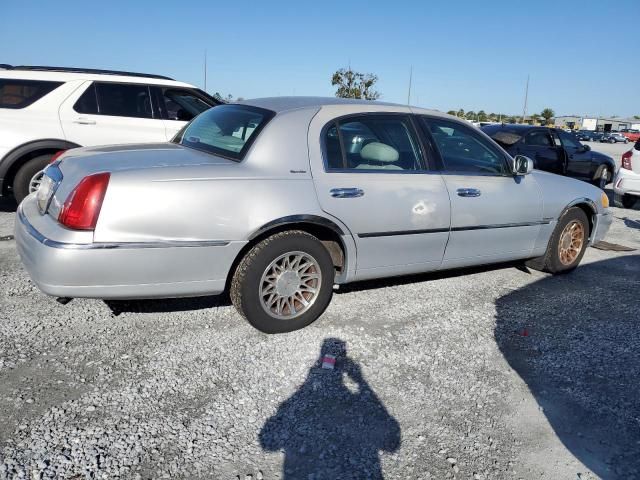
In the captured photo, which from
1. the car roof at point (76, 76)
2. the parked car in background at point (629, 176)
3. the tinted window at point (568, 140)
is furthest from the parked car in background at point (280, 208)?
the tinted window at point (568, 140)

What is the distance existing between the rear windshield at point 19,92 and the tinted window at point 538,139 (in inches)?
319

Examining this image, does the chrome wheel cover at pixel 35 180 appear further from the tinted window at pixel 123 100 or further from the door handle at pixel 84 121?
the tinted window at pixel 123 100

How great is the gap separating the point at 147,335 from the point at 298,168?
4.90 ft

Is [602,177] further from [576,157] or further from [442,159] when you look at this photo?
[442,159]

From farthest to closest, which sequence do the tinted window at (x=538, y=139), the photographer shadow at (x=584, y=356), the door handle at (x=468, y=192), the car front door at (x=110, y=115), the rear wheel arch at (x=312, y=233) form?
1. the tinted window at (x=538, y=139)
2. the car front door at (x=110, y=115)
3. the door handle at (x=468, y=192)
4. the rear wheel arch at (x=312, y=233)
5. the photographer shadow at (x=584, y=356)

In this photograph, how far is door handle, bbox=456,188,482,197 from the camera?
4284 millimetres

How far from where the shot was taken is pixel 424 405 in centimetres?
295

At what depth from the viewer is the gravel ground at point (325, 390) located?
245cm

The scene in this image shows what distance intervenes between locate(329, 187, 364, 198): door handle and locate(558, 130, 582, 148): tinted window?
833cm

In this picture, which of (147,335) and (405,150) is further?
(405,150)

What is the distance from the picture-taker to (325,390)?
3.05m

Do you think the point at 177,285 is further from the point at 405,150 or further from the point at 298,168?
the point at 405,150

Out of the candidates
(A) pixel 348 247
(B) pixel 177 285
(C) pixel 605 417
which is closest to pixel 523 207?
(A) pixel 348 247

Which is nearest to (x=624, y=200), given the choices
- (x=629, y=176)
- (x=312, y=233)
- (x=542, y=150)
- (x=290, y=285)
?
(x=629, y=176)
